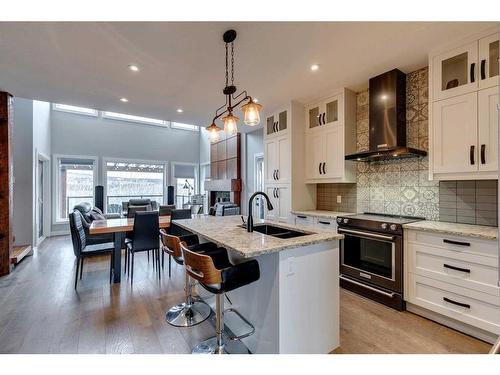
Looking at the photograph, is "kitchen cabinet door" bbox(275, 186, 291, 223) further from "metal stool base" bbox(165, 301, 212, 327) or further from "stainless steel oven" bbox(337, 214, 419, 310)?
"metal stool base" bbox(165, 301, 212, 327)

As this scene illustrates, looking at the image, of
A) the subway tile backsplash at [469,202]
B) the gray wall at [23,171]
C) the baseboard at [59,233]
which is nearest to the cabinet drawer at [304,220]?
the subway tile backsplash at [469,202]

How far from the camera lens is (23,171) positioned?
4723 mm

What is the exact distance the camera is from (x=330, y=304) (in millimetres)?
1832

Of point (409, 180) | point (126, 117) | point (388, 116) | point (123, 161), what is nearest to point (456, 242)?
point (409, 180)

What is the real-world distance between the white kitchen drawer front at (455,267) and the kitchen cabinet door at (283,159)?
6.53 ft

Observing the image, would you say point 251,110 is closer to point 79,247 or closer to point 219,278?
point 219,278

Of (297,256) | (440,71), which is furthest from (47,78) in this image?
(440,71)

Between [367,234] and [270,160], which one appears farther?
[270,160]

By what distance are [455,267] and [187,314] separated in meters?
2.45

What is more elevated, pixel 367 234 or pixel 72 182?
pixel 72 182

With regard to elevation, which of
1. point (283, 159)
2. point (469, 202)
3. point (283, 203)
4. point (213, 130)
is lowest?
point (283, 203)

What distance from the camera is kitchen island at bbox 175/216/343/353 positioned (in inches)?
62.0

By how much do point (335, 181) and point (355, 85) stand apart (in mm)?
1312

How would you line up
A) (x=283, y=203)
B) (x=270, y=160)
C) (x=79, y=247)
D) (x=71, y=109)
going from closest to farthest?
1. (x=79, y=247)
2. (x=283, y=203)
3. (x=270, y=160)
4. (x=71, y=109)
